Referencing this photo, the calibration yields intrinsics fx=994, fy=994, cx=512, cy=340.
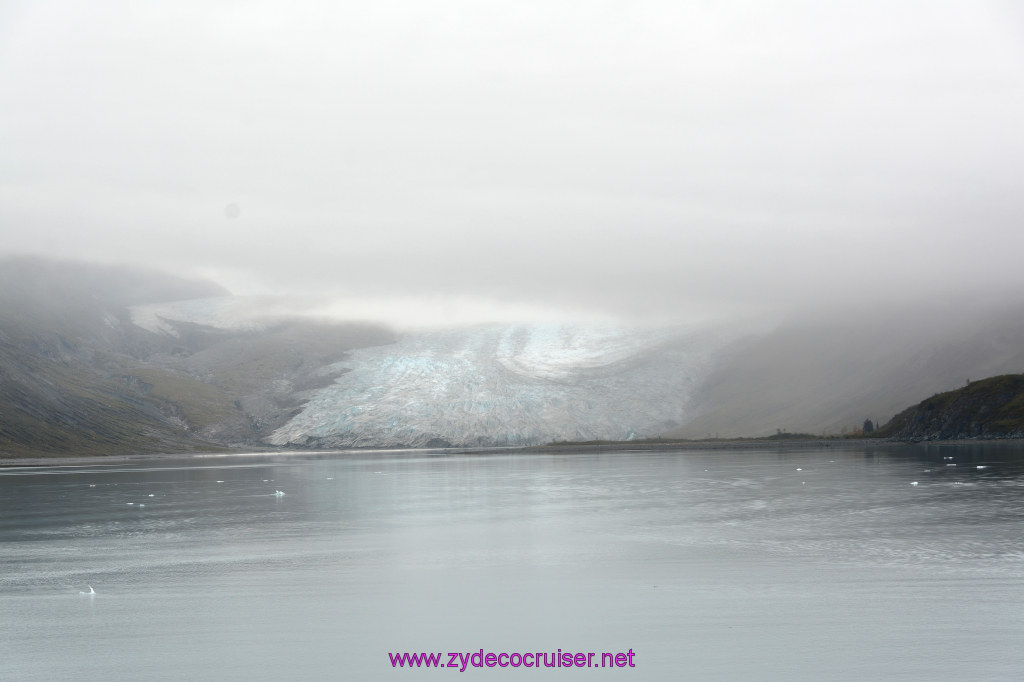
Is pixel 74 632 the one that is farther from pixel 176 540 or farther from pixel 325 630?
pixel 176 540

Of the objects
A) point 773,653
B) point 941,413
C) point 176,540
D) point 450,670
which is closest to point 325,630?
point 450,670

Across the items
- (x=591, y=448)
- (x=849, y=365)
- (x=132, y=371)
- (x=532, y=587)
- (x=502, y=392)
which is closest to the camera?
(x=532, y=587)

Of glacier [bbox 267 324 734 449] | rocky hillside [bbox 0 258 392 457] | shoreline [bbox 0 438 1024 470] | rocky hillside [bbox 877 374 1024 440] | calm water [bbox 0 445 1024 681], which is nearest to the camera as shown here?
calm water [bbox 0 445 1024 681]

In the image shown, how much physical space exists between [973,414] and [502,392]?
47.0 meters

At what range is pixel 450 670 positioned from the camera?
10031 mm

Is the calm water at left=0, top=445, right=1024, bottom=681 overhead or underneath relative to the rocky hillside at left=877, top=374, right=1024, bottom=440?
underneath

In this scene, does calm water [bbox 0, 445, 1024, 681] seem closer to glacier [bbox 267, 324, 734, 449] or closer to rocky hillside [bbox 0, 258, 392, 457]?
glacier [bbox 267, 324, 734, 449]

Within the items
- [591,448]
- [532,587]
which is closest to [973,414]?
[591,448]

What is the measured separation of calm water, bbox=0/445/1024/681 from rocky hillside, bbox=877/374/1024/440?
50696mm

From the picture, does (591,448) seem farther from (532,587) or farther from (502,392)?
(532,587)

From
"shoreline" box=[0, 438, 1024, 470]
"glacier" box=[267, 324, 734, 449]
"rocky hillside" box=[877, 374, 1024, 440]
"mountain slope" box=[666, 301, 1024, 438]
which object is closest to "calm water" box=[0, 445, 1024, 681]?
"rocky hillside" box=[877, 374, 1024, 440]

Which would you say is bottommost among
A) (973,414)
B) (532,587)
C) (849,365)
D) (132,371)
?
(532,587)

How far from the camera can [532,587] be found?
14.4 m

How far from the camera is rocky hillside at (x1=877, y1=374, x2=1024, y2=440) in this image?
74.8 m
